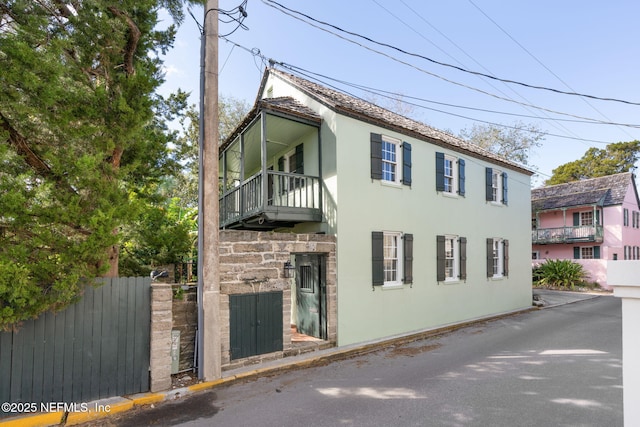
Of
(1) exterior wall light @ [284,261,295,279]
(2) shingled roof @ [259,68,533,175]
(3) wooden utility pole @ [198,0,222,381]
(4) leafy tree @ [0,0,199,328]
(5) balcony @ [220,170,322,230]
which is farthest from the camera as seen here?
(2) shingled roof @ [259,68,533,175]

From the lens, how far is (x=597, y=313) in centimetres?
1314

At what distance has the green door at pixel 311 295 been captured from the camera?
29.0 feet

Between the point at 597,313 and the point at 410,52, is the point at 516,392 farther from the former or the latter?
the point at 597,313

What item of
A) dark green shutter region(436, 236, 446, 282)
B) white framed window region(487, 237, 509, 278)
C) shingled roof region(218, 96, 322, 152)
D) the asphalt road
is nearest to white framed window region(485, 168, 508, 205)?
white framed window region(487, 237, 509, 278)

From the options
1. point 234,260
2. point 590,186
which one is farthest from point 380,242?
point 590,186

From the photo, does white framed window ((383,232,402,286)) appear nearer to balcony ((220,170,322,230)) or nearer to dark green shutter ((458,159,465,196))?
balcony ((220,170,322,230))

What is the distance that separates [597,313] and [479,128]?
53.6ft

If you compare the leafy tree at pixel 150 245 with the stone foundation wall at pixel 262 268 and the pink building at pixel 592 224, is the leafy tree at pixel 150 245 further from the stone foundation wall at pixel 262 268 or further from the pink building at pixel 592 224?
the pink building at pixel 592 224

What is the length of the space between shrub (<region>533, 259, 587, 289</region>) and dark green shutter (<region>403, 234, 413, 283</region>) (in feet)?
57.5

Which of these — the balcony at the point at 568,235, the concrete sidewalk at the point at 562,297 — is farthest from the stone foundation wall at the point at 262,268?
the balcony at the point at 568,235

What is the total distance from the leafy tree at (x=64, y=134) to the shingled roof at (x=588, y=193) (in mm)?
27689

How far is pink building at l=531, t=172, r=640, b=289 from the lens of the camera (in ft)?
73.8

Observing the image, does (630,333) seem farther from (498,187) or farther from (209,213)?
(498,187)

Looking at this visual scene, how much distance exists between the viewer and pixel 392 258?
9875 millimetres
